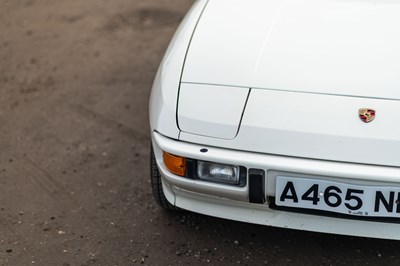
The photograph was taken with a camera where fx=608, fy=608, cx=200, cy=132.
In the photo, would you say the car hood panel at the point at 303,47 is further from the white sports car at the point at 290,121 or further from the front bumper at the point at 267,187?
the front bumper at the point at 267,187

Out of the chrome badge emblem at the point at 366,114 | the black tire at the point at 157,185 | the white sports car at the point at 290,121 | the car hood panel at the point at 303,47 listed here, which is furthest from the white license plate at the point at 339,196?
the black tire at the point at 157,185

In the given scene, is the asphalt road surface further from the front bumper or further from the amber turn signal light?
the amber turn signal light

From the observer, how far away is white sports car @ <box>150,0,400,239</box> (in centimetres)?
224

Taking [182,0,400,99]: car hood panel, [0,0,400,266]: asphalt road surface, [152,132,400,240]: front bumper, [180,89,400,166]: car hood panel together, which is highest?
[182,0,400,99]: car hood panel

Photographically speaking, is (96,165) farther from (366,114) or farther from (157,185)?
(366,114)

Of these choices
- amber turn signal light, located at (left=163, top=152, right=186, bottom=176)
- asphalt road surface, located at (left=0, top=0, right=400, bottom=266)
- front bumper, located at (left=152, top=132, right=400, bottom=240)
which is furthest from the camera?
asphalt road surface, located at (left=0, top=0, right=400, bottom=266)

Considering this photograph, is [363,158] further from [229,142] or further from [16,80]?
[16,80]

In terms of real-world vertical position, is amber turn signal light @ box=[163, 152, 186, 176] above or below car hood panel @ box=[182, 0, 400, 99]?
below

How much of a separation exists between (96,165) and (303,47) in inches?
57.6

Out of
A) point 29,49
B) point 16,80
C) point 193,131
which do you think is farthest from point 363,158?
point 29,49

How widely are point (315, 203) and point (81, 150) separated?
1.74 metres

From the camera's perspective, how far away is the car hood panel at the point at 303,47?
95.6 inches

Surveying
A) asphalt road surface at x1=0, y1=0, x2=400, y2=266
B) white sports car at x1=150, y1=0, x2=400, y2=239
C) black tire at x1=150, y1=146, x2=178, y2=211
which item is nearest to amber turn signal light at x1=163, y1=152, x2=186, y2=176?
white sports car at x1=150, y1=0, x2=400, y2=239

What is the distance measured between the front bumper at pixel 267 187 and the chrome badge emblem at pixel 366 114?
184mm
